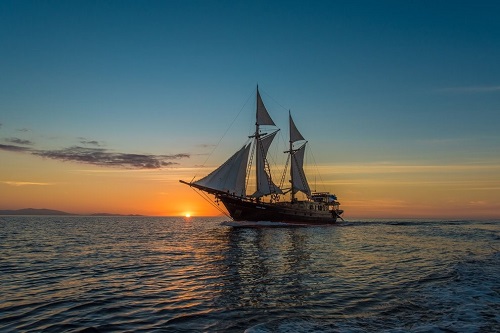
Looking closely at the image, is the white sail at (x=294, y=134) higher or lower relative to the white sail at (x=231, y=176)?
higher

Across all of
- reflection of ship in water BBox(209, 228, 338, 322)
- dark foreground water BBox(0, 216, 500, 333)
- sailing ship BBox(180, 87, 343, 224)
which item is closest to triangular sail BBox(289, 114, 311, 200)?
sailing ship BBox(180, 87, 343, 224)

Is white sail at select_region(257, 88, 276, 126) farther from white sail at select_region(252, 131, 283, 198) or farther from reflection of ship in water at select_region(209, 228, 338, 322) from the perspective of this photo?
reflection of ship in water at select_region(209, 228, 338, 322)

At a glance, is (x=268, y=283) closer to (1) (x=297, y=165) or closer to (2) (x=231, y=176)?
(2) (x=231, y=176)

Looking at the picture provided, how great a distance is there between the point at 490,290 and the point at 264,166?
6452 cm

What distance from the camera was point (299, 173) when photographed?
93.9 meters

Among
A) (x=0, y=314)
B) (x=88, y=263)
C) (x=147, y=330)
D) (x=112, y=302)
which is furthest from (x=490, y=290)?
(x=88, y=263)

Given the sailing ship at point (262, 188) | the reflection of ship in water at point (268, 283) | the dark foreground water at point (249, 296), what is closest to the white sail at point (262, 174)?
the sailing ship at point (262, 188)

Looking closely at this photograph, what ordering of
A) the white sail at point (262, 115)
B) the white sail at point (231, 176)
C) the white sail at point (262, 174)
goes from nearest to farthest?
the white sail at point (231, 176) → the white sail at point (262, 174) → the white sail at point (262, 115)

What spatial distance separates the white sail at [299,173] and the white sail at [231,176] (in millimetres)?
25619

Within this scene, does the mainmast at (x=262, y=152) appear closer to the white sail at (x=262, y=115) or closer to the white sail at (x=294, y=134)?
the white sail at (x=262, y=115)

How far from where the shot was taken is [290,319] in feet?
Result: 35.8

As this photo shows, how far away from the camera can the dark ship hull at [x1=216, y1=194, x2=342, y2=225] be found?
71250 mm

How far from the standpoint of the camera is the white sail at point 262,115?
8288 cm

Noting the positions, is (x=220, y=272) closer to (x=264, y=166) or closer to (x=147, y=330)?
(x=147, y=330)
